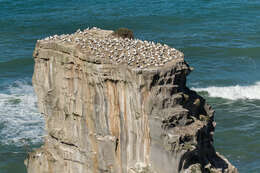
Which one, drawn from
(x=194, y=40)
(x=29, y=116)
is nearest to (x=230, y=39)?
(x=194, y=40)

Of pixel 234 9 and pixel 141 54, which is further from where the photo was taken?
pixel 234 9

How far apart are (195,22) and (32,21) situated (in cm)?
2229

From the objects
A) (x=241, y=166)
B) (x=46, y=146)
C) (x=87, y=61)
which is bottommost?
(x=241, y=166)

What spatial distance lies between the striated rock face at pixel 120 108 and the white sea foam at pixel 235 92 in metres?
33.2

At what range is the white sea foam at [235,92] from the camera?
229ft

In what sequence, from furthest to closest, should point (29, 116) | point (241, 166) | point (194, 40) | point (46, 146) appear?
1. point (194, 40)
2. point (29, 116)
3. point (241, 166)
4. point (46, 146)

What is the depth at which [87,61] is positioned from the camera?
33.9 m

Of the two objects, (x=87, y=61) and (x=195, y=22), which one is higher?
(x=87, y=61)

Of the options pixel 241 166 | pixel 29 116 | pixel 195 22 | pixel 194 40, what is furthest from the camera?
pixel 195 22

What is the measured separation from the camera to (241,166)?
52.4 metres

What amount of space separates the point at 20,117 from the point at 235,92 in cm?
2279

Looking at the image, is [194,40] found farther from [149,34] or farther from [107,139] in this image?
[107,139]

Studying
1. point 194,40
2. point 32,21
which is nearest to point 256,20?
point 194,40

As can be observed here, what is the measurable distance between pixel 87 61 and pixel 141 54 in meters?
2.74
